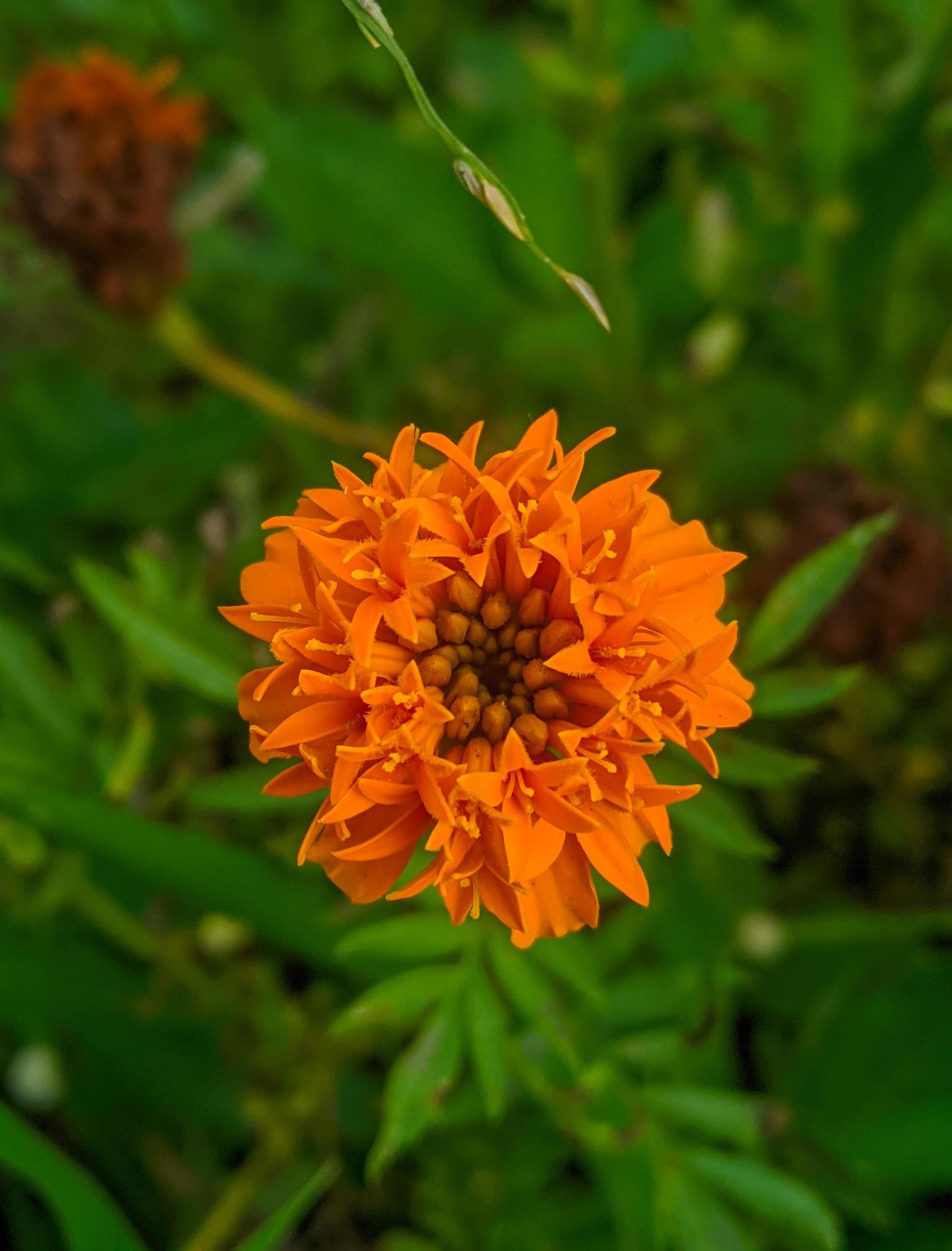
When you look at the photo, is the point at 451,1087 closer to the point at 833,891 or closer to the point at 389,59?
the point at 833,891

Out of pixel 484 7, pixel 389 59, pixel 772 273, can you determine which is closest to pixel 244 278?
pixel 389 59

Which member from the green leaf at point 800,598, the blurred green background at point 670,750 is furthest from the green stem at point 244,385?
the green leaf at point 800,598

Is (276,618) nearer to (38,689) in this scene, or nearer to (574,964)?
(574,964)

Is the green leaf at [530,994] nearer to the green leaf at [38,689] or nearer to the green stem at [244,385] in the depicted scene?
the green leaf at [38,689]

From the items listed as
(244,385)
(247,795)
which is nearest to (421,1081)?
(247,795)

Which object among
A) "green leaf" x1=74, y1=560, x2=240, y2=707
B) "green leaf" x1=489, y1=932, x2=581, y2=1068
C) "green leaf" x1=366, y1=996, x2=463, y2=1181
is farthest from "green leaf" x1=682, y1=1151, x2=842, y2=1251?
"green leaf" x1=74, y1=560, x2=240, y2=707

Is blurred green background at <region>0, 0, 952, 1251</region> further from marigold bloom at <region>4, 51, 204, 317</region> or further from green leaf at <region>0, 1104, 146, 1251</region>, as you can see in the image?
marigold bloom at <region>4, 51, 204, 317</region>
